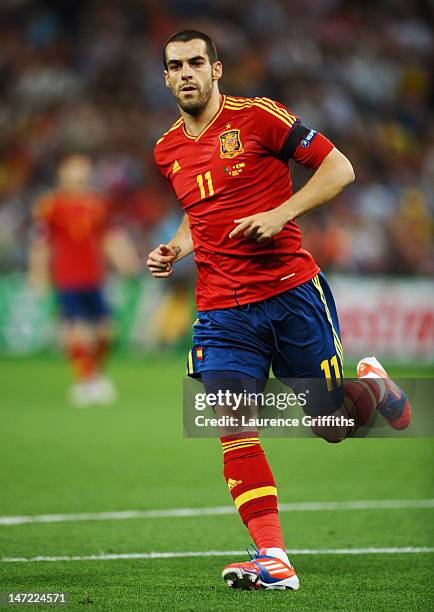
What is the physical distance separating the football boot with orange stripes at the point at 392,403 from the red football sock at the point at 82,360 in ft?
23.5

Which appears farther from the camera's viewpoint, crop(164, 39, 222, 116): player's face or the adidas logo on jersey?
the adidas logo on jersey

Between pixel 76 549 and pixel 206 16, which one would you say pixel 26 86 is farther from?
pixel 76 549

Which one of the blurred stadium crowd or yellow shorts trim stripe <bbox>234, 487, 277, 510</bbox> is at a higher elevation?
the blurred stadium crowd

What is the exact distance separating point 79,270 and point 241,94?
28.6 feet

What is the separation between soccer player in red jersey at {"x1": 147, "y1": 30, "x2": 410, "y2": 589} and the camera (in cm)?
473

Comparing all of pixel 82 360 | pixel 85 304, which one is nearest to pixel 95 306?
pixel 85 304

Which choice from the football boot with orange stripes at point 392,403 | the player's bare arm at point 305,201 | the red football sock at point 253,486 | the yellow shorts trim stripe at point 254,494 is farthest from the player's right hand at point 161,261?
the football boot with orange stripes at point 392,403

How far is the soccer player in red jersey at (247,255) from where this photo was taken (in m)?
4.73

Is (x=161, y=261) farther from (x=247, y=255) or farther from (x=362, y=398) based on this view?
(x=362, y=398)

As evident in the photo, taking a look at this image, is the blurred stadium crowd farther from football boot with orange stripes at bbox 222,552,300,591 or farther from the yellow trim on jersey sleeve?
football boot with orange stripes at bbox 222,552,300,591

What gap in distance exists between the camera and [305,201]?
458 centimetres

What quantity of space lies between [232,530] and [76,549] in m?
1.01


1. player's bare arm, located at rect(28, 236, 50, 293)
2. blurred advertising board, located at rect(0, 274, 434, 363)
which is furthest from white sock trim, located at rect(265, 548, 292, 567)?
blurred advertising board, located at rect(0, 274, 434, 363)

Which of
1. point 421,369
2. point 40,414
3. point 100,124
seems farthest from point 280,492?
point 100,124
